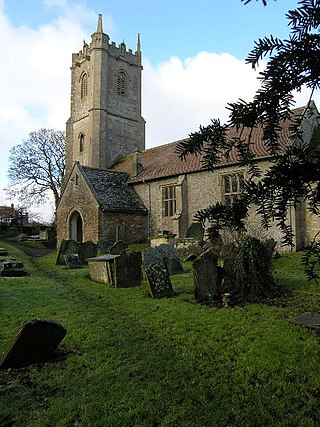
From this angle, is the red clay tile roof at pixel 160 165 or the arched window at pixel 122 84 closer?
the red clay tile roof at pixel 160 165

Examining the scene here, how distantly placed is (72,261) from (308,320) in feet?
35.3

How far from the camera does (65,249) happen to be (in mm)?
15672

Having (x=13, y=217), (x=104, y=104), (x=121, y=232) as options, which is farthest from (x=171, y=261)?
(x=13, y=217)

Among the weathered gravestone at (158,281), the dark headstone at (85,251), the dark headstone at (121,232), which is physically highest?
the dark headstone at (121,232)

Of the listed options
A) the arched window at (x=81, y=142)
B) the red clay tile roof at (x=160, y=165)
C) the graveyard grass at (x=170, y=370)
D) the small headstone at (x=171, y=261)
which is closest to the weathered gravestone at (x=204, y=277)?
the graveyard grass at (x=170, y=370)

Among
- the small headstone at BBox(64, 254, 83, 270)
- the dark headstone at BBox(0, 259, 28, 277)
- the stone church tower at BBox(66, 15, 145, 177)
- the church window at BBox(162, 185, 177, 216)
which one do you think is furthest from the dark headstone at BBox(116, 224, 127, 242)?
the stone church tower at BBox(66, 15, 145, 177)

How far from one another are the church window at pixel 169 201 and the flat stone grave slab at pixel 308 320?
14785 mm

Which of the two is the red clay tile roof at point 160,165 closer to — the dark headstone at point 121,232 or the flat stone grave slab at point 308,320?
the dark headstone at point 121,232

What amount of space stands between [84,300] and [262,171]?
7.30 meters

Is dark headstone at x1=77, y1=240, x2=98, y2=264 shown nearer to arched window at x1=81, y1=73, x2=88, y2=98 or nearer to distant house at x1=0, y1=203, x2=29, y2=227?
arched window at x1=81, y1=73, x2=88, y2=98

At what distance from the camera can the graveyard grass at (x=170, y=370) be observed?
10.5ft

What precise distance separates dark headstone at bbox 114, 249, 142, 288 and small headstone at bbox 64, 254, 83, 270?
4.78 meters

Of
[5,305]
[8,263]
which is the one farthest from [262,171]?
[8,263]

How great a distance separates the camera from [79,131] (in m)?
32.9
